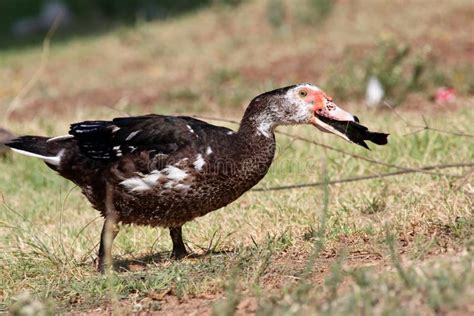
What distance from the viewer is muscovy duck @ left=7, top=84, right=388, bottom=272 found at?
5.15m

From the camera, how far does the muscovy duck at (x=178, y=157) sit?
16.9ft

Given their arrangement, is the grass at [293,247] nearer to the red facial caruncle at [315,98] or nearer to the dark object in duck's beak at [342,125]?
the dark object in duck's beak at [342,125]

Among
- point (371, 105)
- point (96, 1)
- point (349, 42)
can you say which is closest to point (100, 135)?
point (371, 105)

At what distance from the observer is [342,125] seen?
17.8 feet

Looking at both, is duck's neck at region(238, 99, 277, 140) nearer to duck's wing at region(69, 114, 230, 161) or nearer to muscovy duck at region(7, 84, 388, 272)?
muscovy duck at region(7, 84, 388, 272)

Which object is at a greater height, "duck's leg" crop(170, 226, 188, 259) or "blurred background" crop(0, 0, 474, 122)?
"blurred background" crop(0, 0, 474, 122)

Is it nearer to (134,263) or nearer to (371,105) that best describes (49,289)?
(134,263)

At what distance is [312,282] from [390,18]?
921 cm

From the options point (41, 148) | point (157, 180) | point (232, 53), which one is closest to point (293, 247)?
point (157, 180)

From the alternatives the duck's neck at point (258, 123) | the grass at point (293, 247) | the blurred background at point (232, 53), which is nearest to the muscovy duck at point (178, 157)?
the duck's neck at point (258, 123)

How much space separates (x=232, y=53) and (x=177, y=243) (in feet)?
25.1

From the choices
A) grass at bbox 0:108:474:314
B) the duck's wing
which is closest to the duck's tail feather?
the duck's wing

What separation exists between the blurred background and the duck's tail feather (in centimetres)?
324

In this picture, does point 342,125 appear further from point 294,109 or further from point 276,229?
point 276,229
